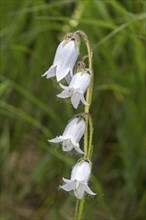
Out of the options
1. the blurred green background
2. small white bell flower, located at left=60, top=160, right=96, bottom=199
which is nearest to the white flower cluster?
small white bell flower, located at left=60, top=160, right=96, bottom=199

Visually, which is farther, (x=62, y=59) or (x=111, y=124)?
(x=111, y=124)

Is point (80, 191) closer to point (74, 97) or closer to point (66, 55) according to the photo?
point (74, 97)

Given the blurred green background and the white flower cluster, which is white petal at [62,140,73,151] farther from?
the blurred green background

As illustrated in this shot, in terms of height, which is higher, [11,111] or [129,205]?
[11,111]

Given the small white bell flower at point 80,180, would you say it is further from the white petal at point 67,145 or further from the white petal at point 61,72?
the white petal at point 61,72

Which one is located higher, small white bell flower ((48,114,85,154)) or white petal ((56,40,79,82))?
white petal ((56,40,79,82))

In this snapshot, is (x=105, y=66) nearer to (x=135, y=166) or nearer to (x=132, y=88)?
(x=132, y=88)

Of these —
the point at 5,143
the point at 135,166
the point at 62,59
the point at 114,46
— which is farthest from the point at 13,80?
the point at 62,59
